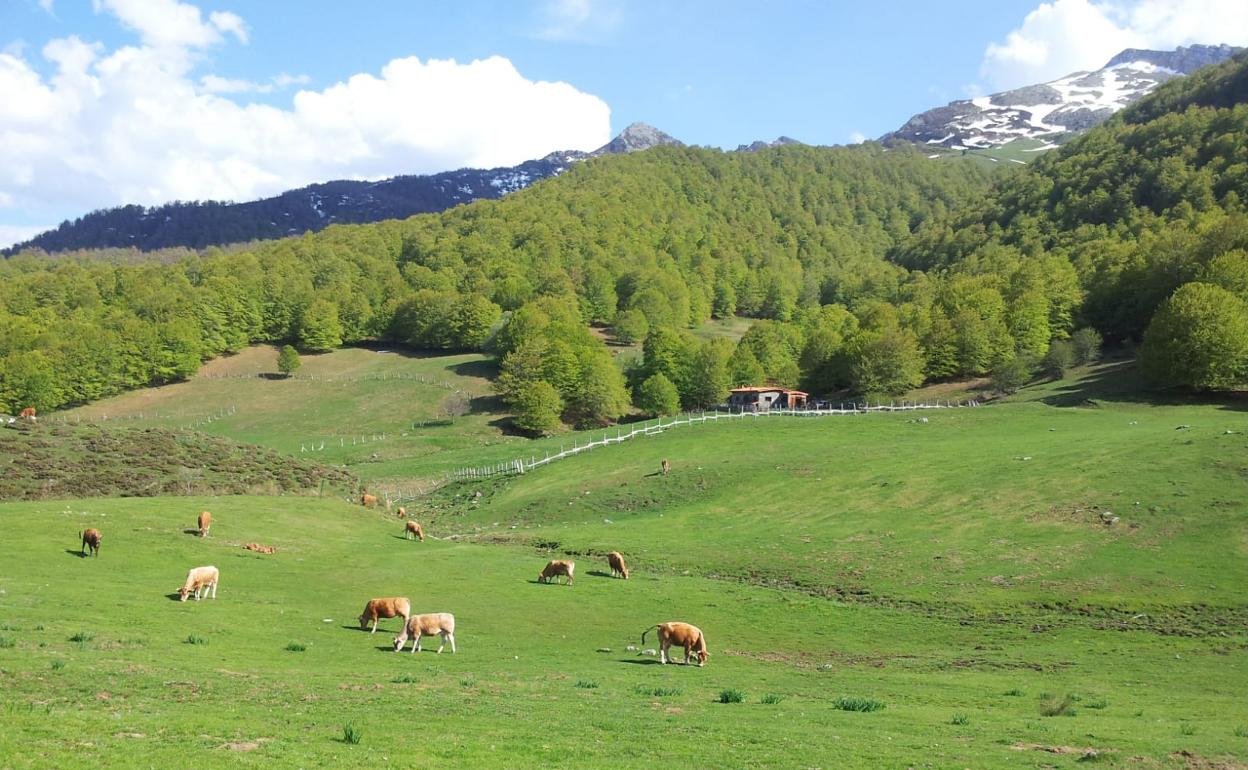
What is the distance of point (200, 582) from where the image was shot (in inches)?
1121

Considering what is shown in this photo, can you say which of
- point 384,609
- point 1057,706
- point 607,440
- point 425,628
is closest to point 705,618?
point 425,628

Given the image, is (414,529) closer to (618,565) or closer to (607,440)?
(618,565)

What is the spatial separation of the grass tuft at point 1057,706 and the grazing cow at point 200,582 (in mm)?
26342

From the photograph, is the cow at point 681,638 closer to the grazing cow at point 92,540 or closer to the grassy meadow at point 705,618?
the grassy meadow at point 705,618

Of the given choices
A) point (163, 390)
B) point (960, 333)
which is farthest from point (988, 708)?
point (163, 390)

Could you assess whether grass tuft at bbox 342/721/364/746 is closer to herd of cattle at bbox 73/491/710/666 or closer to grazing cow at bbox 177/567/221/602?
herd of cattle at bbox 73/491/710/666

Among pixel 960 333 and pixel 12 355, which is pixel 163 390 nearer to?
pixel 12 355

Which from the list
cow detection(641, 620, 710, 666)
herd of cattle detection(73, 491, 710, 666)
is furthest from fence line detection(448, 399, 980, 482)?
cow detection(641, 620, 710, 666)

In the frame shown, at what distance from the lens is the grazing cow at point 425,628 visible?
966 inches

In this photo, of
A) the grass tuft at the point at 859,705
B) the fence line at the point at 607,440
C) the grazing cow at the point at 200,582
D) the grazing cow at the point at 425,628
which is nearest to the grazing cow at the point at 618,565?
the grazing cow at the point at 425,628

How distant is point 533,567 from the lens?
41.0 metres

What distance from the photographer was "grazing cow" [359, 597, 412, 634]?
2748 cm

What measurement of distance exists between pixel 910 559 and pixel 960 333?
88.9 metres

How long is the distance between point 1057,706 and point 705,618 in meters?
15.1
